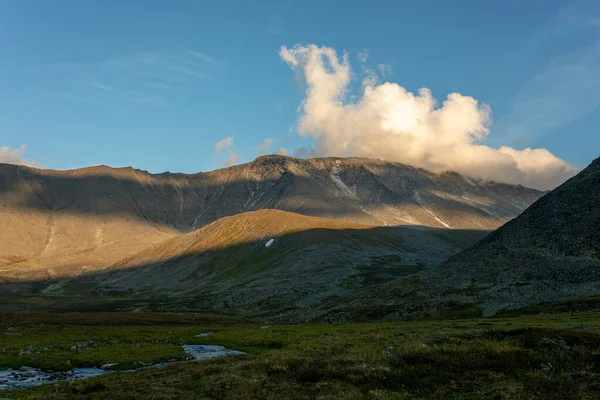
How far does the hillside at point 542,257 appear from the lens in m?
94.4

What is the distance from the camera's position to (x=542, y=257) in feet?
364

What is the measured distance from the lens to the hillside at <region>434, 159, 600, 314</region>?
310 feet

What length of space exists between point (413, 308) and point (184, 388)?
253ft

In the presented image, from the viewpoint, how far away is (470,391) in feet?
87.5

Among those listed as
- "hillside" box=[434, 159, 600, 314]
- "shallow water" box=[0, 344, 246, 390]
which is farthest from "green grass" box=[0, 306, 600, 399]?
"hillside" box=[434, 159, 600, 314]

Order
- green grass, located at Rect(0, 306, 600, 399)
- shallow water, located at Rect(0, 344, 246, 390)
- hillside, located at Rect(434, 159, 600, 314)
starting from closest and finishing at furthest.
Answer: green grass, located at Rect(0, 306, 600, 399) < shallow water, located at Rect(0, 344, 246, 390) < hillside, located at Rect(434, 159, 600, 314)

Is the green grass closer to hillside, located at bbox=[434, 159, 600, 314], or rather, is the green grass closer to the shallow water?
the shallow water

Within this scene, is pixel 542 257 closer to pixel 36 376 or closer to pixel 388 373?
pixel 388 373

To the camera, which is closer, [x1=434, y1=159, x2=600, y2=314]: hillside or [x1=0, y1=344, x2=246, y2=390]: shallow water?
[x1=0, y1=344, x2=246, y2=390]: shallow water

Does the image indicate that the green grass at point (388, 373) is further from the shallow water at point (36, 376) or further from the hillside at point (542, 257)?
the hillside at point (542, 257)

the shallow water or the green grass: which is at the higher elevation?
the green grass

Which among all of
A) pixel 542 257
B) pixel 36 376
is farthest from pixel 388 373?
pixel 542 257

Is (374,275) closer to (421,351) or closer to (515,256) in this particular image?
(515,256)

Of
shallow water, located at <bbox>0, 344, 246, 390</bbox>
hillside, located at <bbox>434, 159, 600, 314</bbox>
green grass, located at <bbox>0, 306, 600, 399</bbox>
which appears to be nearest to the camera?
green grass, located at <bbox>0, 306, 600, 399</bbox>
